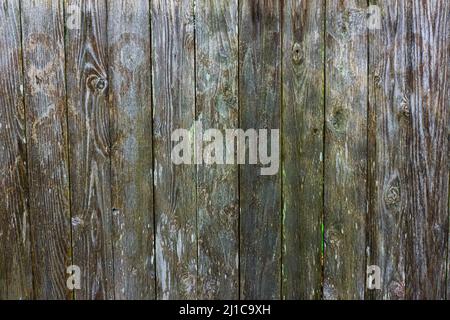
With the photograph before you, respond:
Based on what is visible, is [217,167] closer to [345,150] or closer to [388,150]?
[345,150]

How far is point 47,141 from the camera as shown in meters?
2.14

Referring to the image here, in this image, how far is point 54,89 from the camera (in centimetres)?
212

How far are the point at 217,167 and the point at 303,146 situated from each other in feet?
1.06

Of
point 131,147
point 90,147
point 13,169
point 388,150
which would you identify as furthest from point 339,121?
point 13,169

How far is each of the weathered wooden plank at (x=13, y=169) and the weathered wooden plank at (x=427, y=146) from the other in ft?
4.62

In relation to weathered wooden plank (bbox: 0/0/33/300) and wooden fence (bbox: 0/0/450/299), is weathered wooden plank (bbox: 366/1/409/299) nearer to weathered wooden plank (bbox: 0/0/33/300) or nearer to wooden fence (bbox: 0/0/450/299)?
wooden fence (bbox: 0/0/450/299)

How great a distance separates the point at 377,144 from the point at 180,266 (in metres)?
0.86

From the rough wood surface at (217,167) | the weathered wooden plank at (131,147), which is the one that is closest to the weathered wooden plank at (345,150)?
the rough wood surface at (217,167)

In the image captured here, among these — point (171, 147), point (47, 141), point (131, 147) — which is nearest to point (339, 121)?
point (171, 147)

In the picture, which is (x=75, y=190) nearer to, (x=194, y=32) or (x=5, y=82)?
(x=5, y=82)

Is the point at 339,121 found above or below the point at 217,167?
above

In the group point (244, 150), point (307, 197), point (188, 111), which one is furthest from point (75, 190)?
point (307, 197)

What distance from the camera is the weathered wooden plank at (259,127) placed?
2.09 m

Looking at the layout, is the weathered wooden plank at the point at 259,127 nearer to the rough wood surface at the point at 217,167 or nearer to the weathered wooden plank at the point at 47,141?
the rough wood surface at the point at 217,167
